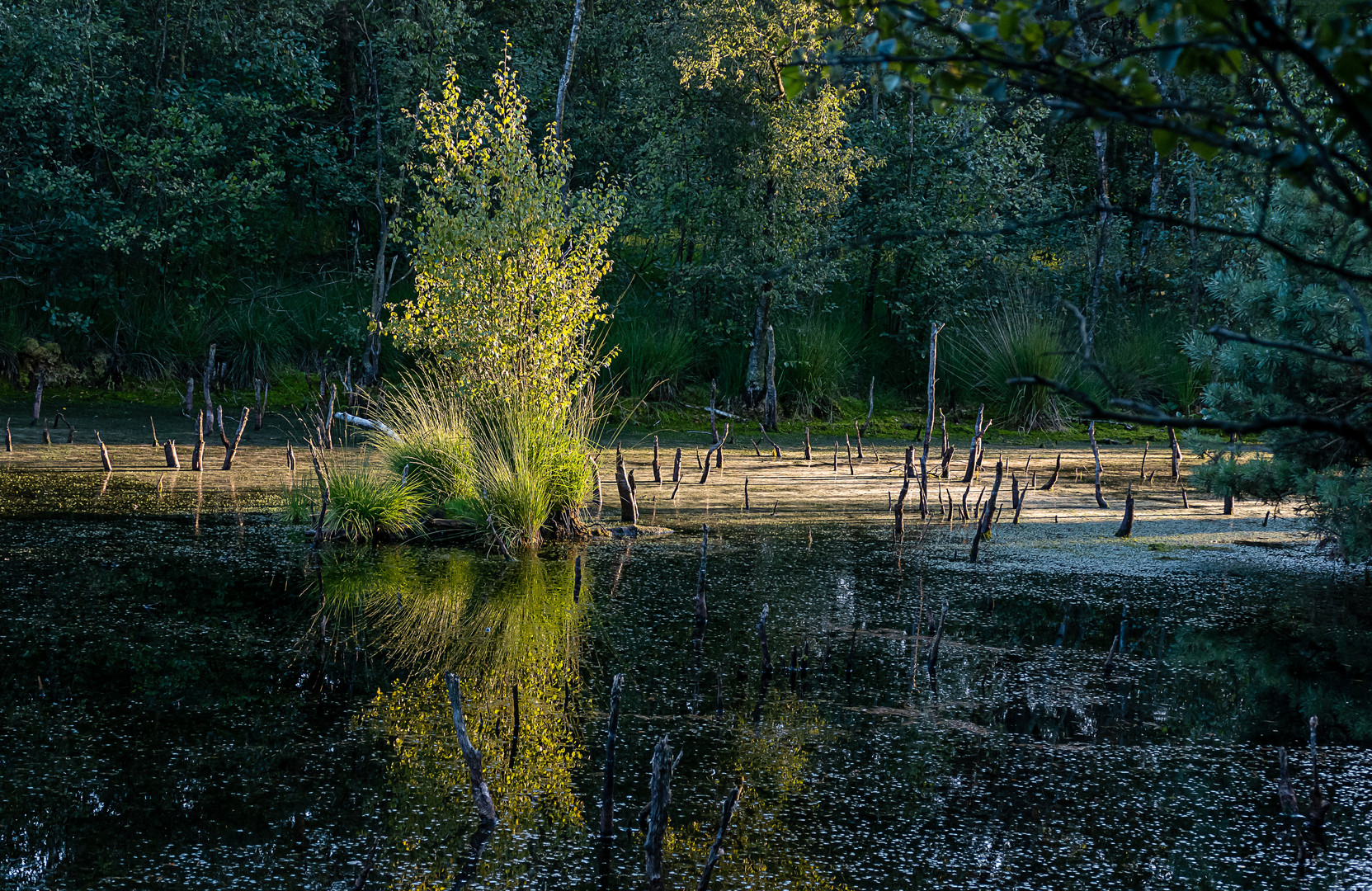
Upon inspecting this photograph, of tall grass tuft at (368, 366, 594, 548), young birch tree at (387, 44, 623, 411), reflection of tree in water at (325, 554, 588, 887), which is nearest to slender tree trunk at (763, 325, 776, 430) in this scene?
young birch tree at (387, 44, 623, 411)

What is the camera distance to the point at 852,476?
48.4ft

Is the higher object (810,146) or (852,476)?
(810,146)

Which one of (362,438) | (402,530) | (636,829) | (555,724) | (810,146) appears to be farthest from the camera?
(810,146)

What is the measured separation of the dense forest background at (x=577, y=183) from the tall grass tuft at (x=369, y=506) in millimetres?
9377

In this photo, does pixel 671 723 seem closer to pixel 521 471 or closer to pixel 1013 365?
pixel 521 471

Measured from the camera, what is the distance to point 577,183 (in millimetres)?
24312

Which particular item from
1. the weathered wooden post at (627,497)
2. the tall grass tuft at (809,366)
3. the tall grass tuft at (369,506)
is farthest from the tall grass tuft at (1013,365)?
the tall grass tuft at (369,506)

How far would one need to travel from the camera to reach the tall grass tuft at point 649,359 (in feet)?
66.5

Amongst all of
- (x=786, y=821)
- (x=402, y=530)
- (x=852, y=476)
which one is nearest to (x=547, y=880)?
(x=786, y=821)

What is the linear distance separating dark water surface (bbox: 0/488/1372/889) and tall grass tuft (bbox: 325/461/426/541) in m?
0.94

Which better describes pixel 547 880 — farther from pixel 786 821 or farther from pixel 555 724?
pixel 555 724

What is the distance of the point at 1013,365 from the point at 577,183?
30.5ft

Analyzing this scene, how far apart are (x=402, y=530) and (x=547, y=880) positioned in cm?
650

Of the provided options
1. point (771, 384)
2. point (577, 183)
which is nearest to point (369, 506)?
point (771, 384)
